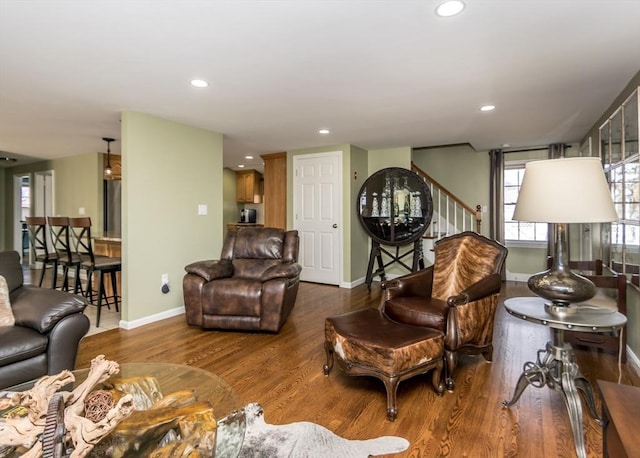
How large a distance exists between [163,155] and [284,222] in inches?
104

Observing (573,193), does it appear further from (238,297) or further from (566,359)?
(238,297)

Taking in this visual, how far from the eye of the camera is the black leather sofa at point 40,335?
198 cm

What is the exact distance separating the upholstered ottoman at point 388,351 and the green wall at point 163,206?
232 cm

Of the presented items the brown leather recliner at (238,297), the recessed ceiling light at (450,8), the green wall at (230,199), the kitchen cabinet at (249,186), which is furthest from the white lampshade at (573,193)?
the green wall at (230,199)

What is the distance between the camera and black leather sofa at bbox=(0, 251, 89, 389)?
198 cm

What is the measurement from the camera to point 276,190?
6.23m

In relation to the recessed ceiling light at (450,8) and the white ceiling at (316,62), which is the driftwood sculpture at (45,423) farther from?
the recessed ceiling light at (450,8)

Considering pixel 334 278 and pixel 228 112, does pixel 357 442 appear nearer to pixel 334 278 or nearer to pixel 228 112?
pixel 228 112

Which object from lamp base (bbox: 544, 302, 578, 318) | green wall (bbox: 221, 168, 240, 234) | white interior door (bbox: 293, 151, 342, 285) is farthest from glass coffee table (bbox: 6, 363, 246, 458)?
green wall (bbox: 221, 168, 240, 234)

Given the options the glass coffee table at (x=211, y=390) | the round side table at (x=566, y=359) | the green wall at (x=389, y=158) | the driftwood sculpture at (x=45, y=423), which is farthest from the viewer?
the green wall at (x=389, y=158)

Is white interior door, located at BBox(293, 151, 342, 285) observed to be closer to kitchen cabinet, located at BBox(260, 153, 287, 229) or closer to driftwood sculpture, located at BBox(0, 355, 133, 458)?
kitchen cabinet, located at BBox(260, 153, 287, 229)

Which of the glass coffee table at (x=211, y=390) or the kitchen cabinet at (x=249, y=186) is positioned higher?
the kitchen cabinet at (x=249, y=186)

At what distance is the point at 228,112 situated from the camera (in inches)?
142

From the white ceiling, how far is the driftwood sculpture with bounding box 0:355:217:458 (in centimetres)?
178
